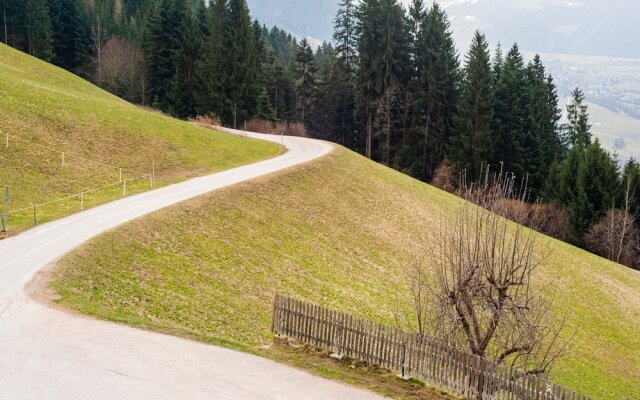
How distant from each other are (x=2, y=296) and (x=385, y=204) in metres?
31.7

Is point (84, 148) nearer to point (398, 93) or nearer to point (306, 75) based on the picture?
point (398, 93)

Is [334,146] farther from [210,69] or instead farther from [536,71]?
[536,71]

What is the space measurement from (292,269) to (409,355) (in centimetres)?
1447

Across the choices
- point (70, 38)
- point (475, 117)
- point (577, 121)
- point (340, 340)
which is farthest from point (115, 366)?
point (70, 38)

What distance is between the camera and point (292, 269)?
31625mm

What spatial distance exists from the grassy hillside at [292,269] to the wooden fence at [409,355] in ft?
5.62

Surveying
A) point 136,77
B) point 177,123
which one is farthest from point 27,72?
point 136,77

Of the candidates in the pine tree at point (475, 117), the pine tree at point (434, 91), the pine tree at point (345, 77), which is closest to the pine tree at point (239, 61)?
the pine tree at point (345, 77)

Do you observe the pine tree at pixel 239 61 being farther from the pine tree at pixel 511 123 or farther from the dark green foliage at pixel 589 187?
the dark green foliage at pixel 589 187

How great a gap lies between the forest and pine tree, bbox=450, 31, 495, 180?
6.8 inches

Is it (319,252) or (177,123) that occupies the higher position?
(177,123)

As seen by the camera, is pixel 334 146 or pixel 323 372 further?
pixel 334 146

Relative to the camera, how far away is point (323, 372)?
58.1 ft

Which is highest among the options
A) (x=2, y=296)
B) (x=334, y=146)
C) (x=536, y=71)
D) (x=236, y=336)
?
(x=536, y=71)
